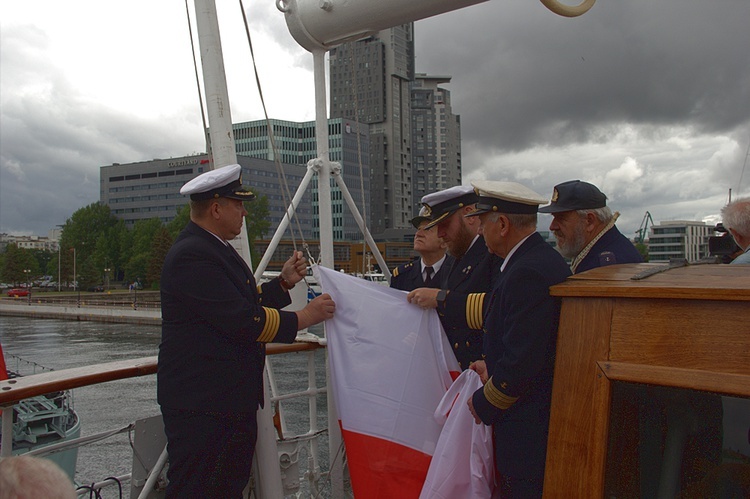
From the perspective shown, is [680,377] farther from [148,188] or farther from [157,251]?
[148,188]

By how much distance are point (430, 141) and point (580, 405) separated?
464 feet

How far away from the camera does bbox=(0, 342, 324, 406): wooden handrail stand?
2314 millimetres

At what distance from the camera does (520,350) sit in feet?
6.31

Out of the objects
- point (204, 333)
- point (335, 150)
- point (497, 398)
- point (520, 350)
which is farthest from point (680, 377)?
point (335, 150)

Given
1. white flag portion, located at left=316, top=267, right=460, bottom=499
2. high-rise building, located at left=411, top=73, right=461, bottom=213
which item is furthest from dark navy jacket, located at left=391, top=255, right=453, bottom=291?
high-rise building, located at left=411, top=73, right=461, bottom=213

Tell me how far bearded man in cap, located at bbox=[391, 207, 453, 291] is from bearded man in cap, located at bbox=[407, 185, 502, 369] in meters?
0.07

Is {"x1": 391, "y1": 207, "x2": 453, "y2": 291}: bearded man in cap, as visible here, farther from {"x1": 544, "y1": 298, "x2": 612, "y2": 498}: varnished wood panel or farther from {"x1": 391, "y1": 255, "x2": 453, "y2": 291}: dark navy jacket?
{"x1": 544, "y1": 298, "x2": 612, "y2": 498}: varnished wood panel

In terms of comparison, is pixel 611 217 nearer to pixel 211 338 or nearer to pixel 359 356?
pixel 359 356

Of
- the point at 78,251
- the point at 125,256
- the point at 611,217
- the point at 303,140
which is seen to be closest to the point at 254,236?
the point at 303,140

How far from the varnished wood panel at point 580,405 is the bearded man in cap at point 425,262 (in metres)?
1.70

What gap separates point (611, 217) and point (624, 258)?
1.03 feet

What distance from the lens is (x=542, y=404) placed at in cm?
203

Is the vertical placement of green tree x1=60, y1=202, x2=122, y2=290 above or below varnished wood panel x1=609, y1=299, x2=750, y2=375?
above

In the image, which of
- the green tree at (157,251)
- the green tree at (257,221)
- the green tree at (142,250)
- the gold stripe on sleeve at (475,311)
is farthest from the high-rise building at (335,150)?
the gold stripe on sleeve at (475,311)
